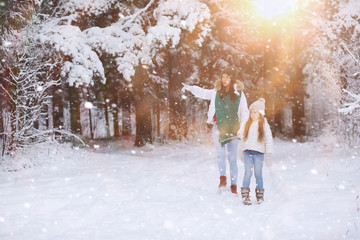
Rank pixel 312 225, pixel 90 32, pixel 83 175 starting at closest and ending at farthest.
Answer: pixel 312 225
pixel 83 175
pixel 90 32

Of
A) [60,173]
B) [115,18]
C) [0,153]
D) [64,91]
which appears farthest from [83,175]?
[64,91]

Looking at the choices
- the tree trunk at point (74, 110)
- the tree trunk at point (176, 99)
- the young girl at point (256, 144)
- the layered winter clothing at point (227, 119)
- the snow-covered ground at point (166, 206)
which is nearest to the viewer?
the snow-covered ground at point (166, 206)

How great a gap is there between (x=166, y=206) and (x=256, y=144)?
5.73ft

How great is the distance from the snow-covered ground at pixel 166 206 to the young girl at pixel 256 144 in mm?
278

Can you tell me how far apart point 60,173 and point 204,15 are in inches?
254

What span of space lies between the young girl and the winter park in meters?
0.02

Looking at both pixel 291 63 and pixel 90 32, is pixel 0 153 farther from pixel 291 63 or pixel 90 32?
pixel 291 63

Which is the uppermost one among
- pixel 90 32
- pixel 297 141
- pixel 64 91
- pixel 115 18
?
pixel 115 18

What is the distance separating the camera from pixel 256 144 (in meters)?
5.93

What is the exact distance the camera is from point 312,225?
4.53 metres

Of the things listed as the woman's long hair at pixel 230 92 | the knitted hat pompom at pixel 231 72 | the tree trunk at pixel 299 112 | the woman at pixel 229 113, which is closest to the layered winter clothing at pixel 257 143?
the woman at pixel 229 113

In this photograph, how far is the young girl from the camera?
5926mm

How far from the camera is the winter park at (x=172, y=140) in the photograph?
489 cm

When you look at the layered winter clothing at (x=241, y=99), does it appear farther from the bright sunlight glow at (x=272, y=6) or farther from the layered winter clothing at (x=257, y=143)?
the bright sunlight glow at (x=272, y=6)
